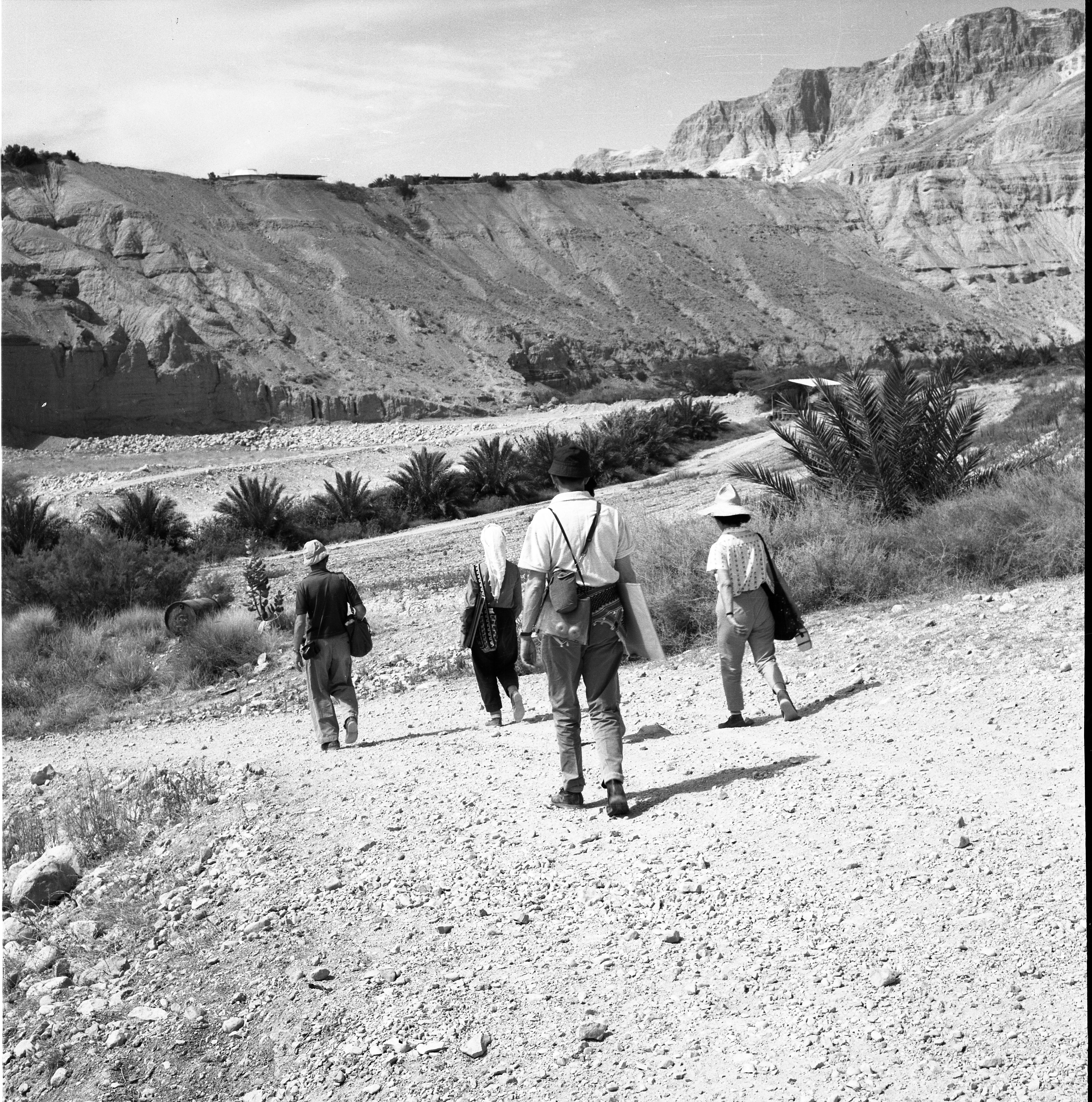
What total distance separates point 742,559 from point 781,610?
418 millimetres

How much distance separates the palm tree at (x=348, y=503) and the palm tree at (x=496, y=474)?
8.29 feet

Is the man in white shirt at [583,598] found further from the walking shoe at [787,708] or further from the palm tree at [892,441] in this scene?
the palm tree at [892,441]

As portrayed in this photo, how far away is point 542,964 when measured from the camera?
4.27 metres

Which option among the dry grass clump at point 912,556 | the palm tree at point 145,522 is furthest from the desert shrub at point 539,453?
the dry grass clump at point 912,556

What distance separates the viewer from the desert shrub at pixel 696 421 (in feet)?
116

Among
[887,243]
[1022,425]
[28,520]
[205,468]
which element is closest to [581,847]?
[28,520]

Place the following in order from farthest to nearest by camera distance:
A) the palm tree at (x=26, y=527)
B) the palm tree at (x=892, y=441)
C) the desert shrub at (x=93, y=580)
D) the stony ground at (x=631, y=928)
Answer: the palm tree at (x=26, y=527)
the desert shrub at (x=93, y=580)
the palm tree at (x=892, y=441)
the stony ground at (x=631, y=928)

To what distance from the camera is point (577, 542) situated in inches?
212

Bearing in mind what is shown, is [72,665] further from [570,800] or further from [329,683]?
[570,800]

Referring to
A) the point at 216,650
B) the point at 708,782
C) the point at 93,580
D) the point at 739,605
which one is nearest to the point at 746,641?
the point at 739,605

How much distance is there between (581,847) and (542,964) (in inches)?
37.8

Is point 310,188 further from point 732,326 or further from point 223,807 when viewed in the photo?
point 223,807

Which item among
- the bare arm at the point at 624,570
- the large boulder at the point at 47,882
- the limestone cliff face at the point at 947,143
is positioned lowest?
the large boulder at the point at 47,882

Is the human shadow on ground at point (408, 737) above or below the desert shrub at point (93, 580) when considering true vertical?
below
